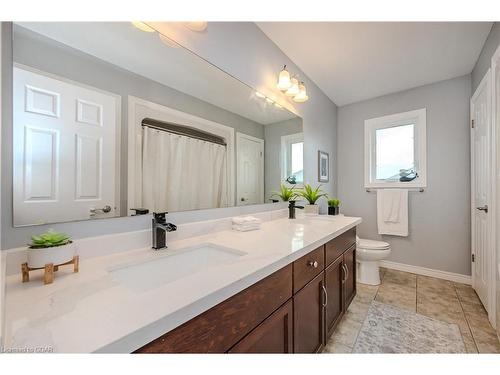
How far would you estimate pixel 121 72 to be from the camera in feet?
3.01

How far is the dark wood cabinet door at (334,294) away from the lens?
1280mm

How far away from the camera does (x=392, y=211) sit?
266 centimetres

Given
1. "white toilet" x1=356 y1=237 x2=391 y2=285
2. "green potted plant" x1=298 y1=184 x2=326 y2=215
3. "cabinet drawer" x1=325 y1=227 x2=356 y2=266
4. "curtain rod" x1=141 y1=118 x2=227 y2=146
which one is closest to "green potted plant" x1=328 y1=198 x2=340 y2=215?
"green potted plant" x1=298 y1=184 x2=326 y2=215

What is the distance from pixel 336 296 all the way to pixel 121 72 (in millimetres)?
1761

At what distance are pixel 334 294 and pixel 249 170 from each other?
3.37ft

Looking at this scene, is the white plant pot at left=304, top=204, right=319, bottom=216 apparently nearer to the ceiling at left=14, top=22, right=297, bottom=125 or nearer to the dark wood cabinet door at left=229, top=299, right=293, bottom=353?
the ceiling at left=14, top=22, right=297, bottom=125

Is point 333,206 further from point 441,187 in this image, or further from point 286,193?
point 441,187

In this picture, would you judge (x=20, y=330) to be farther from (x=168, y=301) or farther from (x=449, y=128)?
(x=449, y=128)

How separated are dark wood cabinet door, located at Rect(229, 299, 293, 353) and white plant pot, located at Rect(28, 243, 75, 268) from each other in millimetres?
579

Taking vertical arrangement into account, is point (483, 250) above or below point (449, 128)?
below

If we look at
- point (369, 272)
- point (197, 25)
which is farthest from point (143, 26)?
point (369, 272)

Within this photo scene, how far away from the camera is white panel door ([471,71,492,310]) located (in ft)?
5.46

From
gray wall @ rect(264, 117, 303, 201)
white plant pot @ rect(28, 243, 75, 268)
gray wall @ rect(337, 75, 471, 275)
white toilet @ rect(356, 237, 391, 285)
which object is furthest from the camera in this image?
gray wall @ rect(337, 75, 471, 275)
